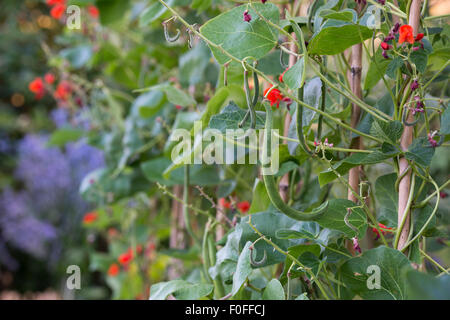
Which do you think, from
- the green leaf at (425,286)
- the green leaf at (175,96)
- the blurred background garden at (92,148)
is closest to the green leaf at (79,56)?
the blurred background garden at (92,148)

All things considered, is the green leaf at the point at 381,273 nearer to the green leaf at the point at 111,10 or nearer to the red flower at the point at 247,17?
the red flower at the point at 247,17

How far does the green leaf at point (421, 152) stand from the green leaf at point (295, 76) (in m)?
0.12

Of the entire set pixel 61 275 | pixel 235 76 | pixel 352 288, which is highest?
pixel 235 76

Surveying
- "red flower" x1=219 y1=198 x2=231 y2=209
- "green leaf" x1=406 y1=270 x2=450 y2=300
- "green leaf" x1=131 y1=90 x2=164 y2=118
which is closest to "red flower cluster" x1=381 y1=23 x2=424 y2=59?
"green leaf" x1=406 y1=270 x2=450 y2=300

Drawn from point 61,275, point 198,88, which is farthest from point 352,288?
point 61,275

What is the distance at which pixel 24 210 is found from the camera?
6.16ft

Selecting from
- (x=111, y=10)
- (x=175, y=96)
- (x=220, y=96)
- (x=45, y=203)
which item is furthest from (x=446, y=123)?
(x=45, y=203)

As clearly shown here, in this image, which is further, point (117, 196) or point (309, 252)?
point (117, 196)

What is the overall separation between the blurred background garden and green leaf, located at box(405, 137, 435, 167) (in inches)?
9.2

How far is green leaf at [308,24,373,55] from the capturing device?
0.39 metres
